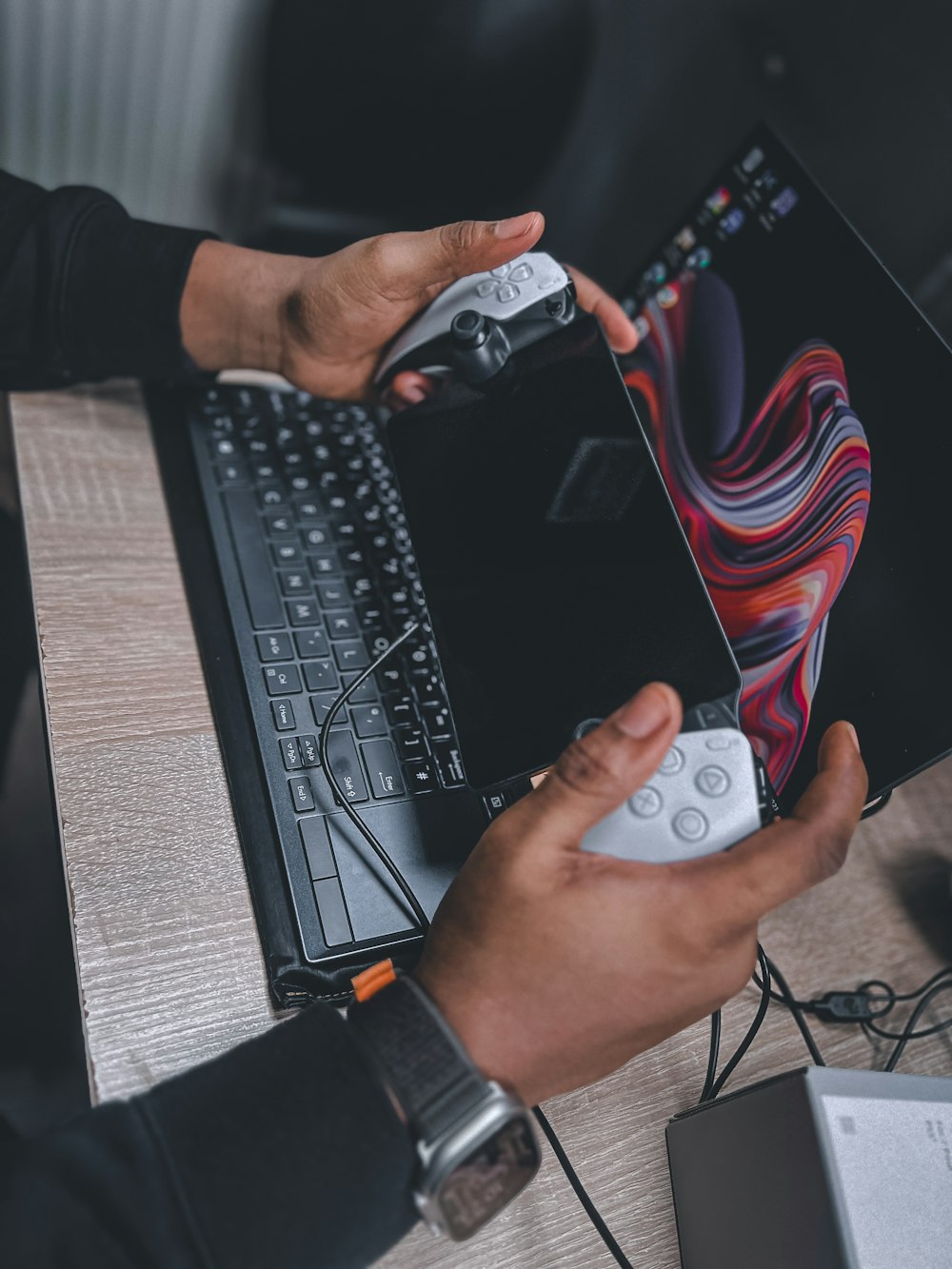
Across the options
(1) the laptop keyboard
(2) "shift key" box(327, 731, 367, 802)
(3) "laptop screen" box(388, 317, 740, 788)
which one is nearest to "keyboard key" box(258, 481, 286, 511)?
(1) the laptop keyboard

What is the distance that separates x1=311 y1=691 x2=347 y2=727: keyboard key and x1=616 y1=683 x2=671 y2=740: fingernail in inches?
8.9

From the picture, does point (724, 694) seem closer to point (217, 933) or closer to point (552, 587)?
point (552, 587)

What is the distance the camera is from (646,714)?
45 cm

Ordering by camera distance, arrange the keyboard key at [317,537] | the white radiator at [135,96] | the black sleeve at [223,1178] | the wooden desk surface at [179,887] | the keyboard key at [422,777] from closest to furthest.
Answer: the black sleeve at [223,1178]
the wooden desk surface at [179,887]
the keyboard key at [422,777]
the keyboard key at [317,537]
the white radiator at [135,96]

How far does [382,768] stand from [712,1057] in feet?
0.89

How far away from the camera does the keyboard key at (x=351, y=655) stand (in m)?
→ 0.65

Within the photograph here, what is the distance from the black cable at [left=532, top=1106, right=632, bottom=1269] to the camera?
49cm

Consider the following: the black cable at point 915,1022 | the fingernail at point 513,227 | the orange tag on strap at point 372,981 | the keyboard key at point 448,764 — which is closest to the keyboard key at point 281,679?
the keyboard key at point 448,764

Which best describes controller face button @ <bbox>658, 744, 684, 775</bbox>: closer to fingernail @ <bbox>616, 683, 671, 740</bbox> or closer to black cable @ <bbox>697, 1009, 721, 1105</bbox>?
fingernail @ <bbox>616, 683, 671, 740</bbox>

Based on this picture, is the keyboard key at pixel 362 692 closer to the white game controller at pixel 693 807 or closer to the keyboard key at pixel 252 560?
the keyboard key at pixel 252 560

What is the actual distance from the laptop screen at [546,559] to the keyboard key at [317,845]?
10 cm

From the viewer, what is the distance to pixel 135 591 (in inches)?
25.8

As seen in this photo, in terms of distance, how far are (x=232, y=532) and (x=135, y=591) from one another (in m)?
0.08

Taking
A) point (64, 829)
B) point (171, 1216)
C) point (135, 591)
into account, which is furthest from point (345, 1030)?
point (135, 591)
